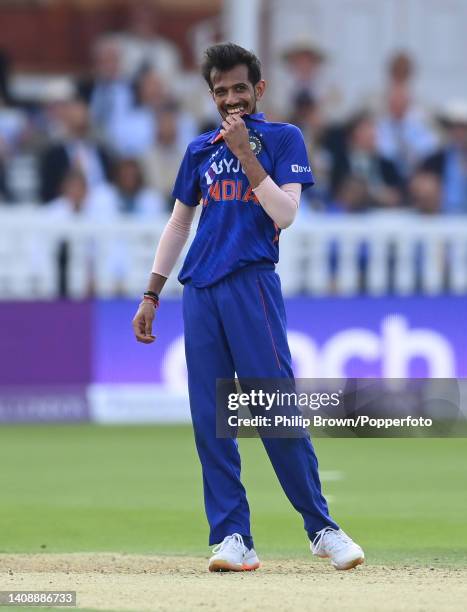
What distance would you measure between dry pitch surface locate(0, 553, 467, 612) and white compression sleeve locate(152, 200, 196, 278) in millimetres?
1323

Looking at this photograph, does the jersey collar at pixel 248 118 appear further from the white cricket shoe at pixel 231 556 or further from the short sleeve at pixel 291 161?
the white cricket shoe at pixel 231 556

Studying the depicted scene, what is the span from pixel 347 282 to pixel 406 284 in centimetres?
55

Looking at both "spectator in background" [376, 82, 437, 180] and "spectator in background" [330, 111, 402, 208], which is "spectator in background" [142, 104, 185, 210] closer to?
"spectator in background" [330, 111, 402, 208]

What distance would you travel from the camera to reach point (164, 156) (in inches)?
688

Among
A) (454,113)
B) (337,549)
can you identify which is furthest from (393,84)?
(337,549)

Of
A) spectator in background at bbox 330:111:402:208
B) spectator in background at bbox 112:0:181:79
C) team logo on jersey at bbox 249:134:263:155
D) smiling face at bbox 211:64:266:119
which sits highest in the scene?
spectator in background at bbox 112:0:181:79

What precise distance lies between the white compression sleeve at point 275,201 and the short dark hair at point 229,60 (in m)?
0.51

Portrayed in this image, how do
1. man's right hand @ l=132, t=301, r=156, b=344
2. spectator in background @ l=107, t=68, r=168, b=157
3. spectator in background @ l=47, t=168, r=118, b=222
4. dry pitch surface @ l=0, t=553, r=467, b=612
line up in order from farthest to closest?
→ 1. spectator in background @ l=107, t=68, r=168, b=157
2. spectator in background @ l=47, t=168, r=118, b=222
3. man's right hand @ l=132, t=301, r=156, b=344
4. dry pitch surface @ l=0, t=553, r=467, b=612

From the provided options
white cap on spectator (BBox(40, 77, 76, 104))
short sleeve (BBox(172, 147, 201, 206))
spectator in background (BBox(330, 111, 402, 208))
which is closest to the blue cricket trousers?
short sleeve (BBox(172, 147, 201, 206))

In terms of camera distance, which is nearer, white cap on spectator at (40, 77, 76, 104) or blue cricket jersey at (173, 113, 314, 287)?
blue cricket jersey at (173, 113, 314, 287)

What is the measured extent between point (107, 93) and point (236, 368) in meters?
11.4

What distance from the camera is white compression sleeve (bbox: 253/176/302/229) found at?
7051mm

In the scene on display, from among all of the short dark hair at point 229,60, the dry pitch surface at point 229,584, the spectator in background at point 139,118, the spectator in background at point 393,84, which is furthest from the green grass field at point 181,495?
the spectator in background at point 393,84

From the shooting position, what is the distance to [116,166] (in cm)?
1706
